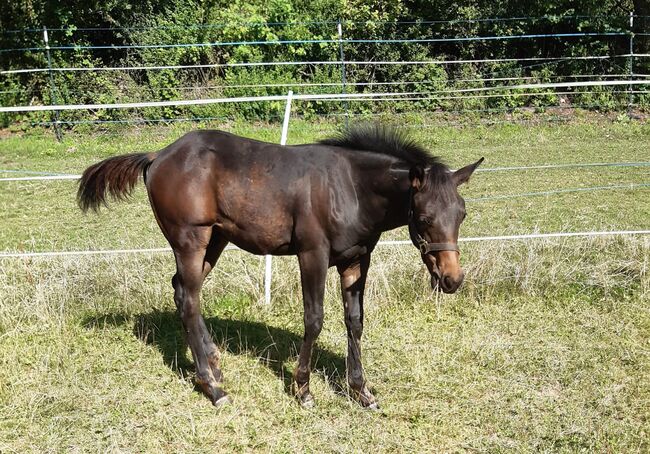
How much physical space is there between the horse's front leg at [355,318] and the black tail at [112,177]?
1.72 metres

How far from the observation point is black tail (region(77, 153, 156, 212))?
200 inches

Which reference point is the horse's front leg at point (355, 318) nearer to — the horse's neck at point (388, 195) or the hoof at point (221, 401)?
the horse's neck at point (388, 195)

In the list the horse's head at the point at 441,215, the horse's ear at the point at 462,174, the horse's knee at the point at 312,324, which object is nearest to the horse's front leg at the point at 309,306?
the horse's knee at the point at 312,324

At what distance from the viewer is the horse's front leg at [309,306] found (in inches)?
179

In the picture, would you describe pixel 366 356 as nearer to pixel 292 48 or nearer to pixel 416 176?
pixel 416 176

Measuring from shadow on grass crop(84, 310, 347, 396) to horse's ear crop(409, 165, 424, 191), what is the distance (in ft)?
5.41

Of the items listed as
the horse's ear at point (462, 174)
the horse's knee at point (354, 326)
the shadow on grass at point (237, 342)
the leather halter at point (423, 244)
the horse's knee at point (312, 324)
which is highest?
the horse's ear at point (462, 174)

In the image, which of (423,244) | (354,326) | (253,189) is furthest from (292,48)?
(423,244)

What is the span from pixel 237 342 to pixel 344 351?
0.91 m

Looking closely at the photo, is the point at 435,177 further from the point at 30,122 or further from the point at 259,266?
the point at 30,122

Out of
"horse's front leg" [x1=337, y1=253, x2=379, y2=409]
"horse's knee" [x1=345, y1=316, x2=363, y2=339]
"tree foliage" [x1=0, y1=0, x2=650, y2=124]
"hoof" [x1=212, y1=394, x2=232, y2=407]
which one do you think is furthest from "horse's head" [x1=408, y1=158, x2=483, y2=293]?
"tree foliage" [x1=0, y1=0, x2=650, y2=124]

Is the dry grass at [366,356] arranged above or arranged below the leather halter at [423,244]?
below

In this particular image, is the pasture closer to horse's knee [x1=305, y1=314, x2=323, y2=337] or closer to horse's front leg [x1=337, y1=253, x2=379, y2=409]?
horse's front leg [x1=337, y1=253, x2=379, y2=409]

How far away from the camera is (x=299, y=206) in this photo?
4590 mm
